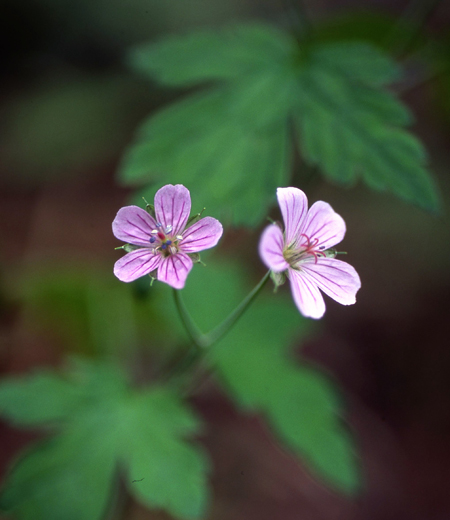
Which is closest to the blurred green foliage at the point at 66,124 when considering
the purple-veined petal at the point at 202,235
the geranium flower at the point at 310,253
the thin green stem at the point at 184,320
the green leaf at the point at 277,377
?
→ the green leaf at the point at 277,377

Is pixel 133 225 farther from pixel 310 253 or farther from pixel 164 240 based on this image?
pixel 310 253

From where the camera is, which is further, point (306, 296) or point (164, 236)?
point (164, 236)

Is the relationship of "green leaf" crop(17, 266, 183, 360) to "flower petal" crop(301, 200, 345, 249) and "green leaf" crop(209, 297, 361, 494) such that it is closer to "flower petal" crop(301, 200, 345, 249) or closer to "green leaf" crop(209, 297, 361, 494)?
"green leaf" crop(209, 297, 361, 494)

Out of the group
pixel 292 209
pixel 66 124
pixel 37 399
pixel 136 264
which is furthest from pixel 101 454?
pixel 66 124

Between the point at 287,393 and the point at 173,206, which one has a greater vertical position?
the point at 173,206

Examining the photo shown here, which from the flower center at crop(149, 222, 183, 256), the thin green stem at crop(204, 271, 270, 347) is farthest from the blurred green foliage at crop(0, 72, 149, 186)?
the flower center at crop(149, 222, 183, 256)

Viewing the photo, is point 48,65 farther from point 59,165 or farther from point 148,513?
point 148,513
